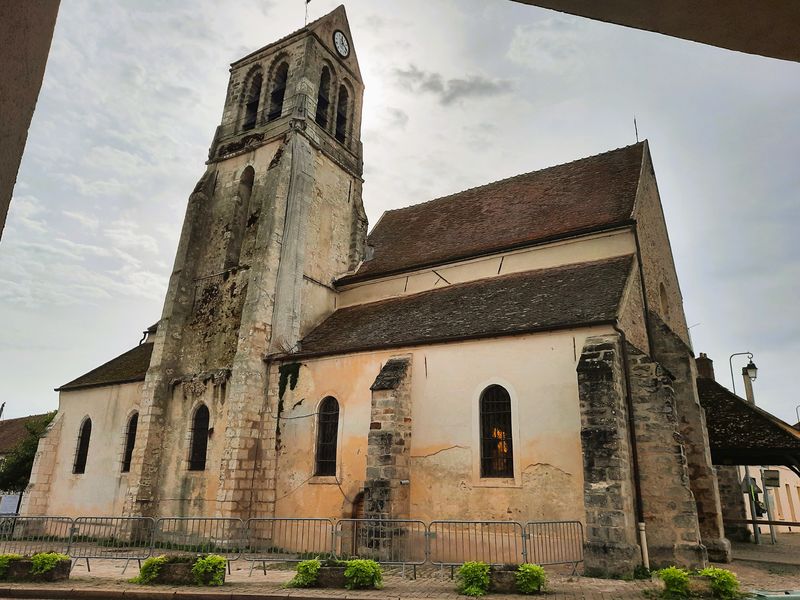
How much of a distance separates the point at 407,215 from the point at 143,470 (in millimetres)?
13106

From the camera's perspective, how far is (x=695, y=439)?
44.9 feet

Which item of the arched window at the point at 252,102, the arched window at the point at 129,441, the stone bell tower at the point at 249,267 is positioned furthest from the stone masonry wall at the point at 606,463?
the arched window at the point at 252,102

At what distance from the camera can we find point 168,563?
33.0 ft

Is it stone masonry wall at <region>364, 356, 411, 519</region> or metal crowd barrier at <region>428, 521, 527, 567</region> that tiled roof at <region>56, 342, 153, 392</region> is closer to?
stone masonry wall at <region>364, 356, 411, 519</region>

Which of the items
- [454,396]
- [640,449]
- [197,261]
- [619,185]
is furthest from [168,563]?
[619,185]

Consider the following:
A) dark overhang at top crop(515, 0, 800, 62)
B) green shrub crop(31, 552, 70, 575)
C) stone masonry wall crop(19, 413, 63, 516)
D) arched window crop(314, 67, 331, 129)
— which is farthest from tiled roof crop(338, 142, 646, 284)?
dark overhang at top crop(515, 0, 800, 62)

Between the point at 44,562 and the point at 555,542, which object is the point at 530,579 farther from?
the point at 44,562

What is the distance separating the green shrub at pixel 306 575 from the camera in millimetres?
9422

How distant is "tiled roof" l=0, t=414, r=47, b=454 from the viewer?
3331 centimetres

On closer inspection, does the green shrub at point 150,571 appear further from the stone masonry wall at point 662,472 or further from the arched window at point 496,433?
the stone masonry wall at point 662,472

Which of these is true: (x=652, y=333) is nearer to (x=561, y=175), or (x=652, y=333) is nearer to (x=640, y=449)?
(x=640, y=449)

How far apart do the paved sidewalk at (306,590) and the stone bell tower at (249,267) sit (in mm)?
4833

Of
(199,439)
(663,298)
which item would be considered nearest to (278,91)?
(199,439)

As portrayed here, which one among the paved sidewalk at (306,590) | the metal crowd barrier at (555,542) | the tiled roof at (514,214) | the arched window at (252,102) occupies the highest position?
the arched window at (252,102)
